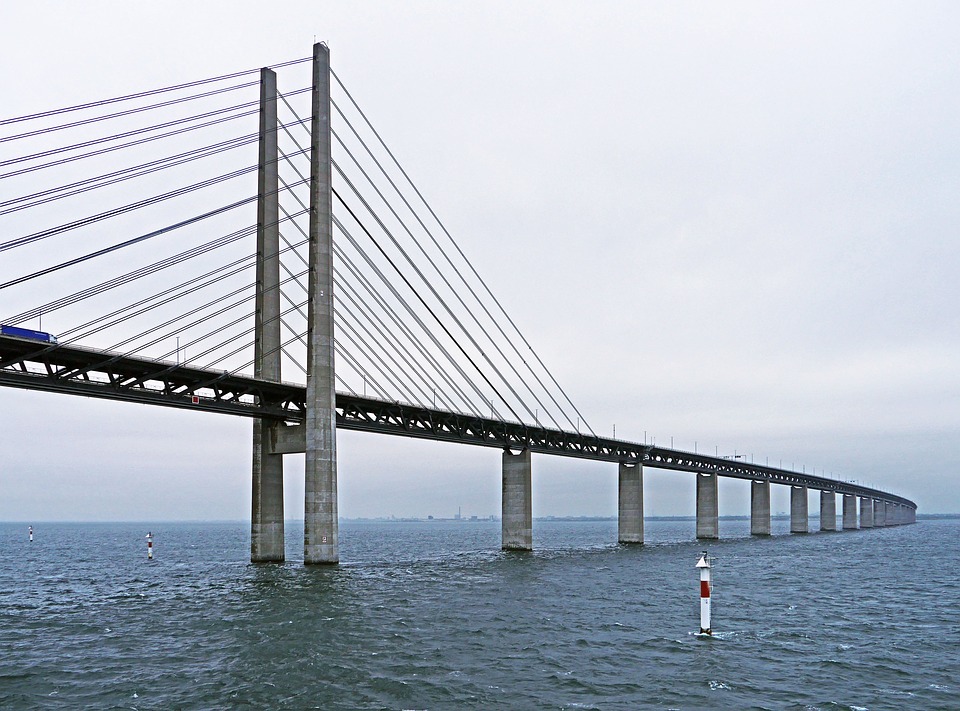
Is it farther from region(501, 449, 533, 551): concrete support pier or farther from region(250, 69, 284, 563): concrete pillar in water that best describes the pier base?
region(501, 449, 533, 551): concrete support pier

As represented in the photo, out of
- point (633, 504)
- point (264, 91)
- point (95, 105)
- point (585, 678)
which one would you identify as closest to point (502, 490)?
point (633, 504)

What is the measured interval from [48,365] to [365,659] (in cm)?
3015

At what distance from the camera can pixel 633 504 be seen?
9875cm

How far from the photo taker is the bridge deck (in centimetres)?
4406

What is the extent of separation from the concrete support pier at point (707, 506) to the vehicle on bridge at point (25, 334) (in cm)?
9531

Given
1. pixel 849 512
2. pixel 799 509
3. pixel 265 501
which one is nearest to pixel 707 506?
pixel 799 509

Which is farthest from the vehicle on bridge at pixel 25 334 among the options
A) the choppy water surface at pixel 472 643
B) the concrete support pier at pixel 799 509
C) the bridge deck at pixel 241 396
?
the concrete support pier at pixel 799 509

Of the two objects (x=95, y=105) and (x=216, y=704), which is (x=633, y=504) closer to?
(x=95, y=105)

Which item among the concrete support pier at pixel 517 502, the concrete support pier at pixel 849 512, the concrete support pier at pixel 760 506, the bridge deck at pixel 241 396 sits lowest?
the concrete support pier at pixel 849 512

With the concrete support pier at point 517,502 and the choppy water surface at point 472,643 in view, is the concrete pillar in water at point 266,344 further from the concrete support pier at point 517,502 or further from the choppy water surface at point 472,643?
the concrete support pier at point 517,502

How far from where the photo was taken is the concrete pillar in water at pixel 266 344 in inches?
2313

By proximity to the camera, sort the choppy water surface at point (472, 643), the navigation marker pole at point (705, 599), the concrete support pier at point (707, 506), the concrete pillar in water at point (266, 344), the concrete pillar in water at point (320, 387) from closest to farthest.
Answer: the choppy water surface at point (472, 643), the navigation marker pole at point (705, 599), the concrete pillar in water at point (320, 387), the concrete pillar in water at point (266, 344), the concrete support pier at point (707, 506)

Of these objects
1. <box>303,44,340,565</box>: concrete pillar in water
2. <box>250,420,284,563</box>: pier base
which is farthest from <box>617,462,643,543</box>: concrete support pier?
<box>303,44,340,565</box>: concrete pillar in water

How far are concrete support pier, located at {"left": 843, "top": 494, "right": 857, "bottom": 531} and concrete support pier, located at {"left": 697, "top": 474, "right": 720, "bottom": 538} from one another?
8456cm
